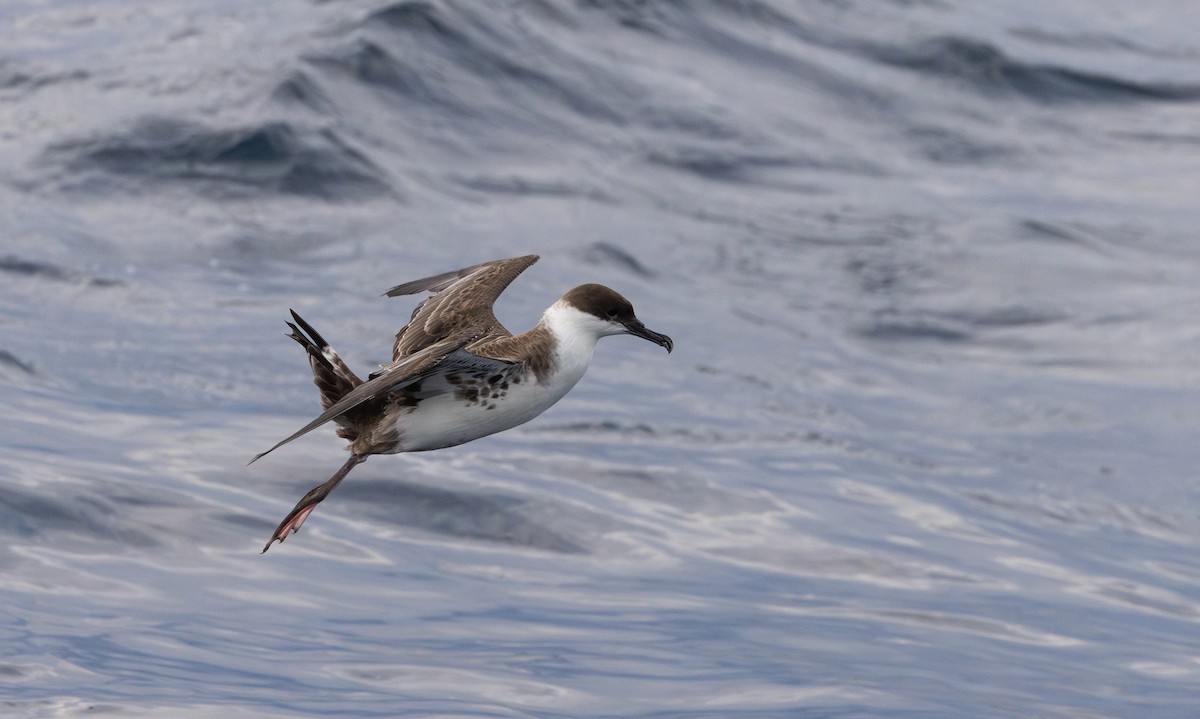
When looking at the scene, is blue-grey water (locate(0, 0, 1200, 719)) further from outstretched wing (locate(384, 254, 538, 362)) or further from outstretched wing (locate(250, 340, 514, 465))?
outstretched wing (locate(250, 340, 514, 465))

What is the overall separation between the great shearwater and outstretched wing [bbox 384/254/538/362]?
61mm

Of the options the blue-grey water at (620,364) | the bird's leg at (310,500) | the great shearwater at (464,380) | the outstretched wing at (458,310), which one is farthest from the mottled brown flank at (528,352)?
the blue-grey water at (620,364)

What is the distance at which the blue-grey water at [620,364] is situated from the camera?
61.5ft

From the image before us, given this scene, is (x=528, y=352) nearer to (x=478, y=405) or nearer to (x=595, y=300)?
(x=478, y=405)

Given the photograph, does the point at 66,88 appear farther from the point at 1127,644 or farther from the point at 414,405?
the point at 414,405

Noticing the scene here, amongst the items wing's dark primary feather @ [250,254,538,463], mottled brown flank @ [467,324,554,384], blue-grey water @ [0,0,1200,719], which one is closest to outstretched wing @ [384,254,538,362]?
wing's dark primary feather @ [250,254,538,463]

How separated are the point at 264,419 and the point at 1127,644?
433 inches

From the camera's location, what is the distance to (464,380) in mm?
8383

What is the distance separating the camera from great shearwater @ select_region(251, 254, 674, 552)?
8.30 meters

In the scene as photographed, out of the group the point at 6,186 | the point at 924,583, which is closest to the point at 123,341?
the point at 6,186

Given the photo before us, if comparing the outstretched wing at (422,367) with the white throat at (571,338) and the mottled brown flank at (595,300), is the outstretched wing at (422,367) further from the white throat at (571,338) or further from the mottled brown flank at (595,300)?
the mottled brown flank at (595,300)

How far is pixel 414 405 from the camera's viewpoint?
28.0ft

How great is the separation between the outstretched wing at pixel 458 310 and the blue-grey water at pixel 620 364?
278 inches

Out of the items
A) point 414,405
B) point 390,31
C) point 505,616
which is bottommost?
point 505,616
